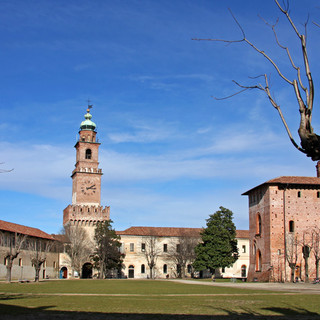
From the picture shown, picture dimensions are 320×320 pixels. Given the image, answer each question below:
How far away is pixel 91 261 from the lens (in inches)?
2943

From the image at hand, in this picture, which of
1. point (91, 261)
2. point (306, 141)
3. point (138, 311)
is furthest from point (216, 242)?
point (306, 141)

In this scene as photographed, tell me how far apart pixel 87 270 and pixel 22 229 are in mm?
13786

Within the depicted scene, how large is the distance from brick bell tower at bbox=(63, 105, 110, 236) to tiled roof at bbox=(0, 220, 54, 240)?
4811 millimetres

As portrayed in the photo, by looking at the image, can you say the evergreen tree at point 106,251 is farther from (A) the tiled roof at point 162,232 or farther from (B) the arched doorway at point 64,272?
(A) the tiled roof at point 162,232

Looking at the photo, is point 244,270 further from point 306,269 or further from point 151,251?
point 306,269

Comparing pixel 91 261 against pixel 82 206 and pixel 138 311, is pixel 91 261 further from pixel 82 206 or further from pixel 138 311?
pixel 138 311

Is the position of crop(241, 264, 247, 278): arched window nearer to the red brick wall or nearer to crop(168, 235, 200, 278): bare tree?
crop(168, 235, 200, 278): bare tree

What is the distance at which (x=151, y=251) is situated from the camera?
8131cm

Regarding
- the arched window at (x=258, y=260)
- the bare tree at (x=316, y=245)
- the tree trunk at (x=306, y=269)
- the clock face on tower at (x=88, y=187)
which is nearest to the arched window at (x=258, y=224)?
the arched window at (x=258, y=260)

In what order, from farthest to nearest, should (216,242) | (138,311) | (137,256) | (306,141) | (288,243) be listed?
1. (137,256)
2. (216,242)
3. (288,243)
4. (138,311)
5. (306,141)

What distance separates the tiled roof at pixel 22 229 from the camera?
6339 cm

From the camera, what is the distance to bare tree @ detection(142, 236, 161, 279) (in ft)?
267

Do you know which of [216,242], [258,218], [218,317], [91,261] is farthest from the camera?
[91,261]

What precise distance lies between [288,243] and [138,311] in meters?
35.2
